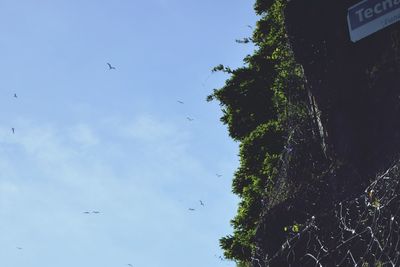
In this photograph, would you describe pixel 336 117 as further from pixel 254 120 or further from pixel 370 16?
pixel 254 120

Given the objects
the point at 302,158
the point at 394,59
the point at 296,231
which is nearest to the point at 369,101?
the point at 394,59

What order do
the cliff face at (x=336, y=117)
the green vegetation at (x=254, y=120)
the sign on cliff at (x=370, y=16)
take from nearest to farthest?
the cliff face at (x=336, y=117), the sign on cliff at (x=370, y=16), the green vegetation at (x=254, y=120)

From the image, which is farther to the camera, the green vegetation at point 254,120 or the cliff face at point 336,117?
the green vegetation at point 254,120

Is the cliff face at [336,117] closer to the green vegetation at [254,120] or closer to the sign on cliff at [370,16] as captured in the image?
the sign on cliff at [370,16]

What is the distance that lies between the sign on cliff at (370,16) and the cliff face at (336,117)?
12 centimetres

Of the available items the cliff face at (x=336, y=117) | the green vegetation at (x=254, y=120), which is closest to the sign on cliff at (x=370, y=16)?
the cliff face at (x=336, y=117)

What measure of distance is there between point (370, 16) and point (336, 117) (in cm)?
175

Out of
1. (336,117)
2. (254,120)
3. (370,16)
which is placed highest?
(254,120)

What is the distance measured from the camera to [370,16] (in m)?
9.57

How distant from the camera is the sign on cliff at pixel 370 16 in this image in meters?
9.34

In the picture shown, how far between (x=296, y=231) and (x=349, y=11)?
3792 millimetres

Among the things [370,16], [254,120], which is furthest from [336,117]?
[254,120]

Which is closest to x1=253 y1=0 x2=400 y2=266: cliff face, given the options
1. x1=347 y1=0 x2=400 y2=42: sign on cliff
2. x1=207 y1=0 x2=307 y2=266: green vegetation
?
x1=347 y1=0 x2=400 y2=42: sign on cliff

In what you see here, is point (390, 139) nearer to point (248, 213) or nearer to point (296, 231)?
point (296, 231)
